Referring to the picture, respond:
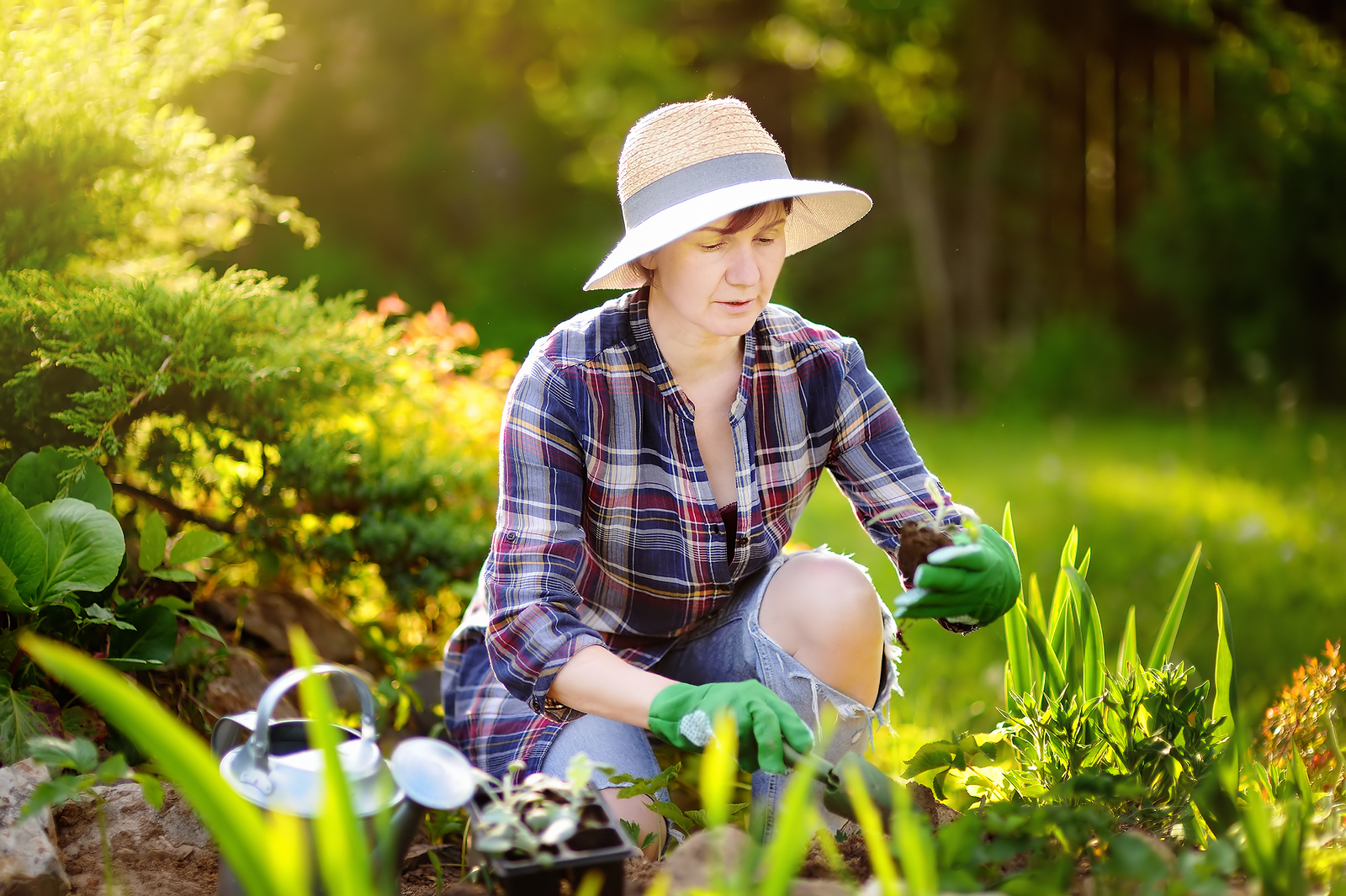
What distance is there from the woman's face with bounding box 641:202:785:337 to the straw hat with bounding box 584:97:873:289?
0.05 metres

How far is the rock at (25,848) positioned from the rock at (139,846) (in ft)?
0.25

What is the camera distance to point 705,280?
1.79 metres

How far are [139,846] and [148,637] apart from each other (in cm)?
39

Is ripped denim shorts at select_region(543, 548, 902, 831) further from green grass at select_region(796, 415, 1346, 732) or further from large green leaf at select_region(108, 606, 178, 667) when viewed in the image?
large green leaf at select_region(108, 606, 178, 667)

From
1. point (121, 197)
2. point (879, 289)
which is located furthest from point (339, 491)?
point (879, 289)

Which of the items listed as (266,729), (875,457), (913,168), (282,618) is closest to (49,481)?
(282,618)

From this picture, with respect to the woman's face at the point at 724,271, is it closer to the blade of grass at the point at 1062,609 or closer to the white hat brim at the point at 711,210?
the white hat brim at the point at 711,210

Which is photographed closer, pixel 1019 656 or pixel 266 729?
pixel 266 729

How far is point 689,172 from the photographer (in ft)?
5.88

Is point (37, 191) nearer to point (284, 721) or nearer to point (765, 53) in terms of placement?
point (284, 721)

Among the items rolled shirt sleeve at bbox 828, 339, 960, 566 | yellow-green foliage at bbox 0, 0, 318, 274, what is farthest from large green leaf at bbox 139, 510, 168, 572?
rolled shirt sleeve at bbox 828, 339, 960, 566

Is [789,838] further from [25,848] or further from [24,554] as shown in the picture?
[24,554]

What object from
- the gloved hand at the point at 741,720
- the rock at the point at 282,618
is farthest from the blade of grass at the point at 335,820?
the rock at the point at 282,618

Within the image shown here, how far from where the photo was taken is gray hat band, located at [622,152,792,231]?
178 cm
